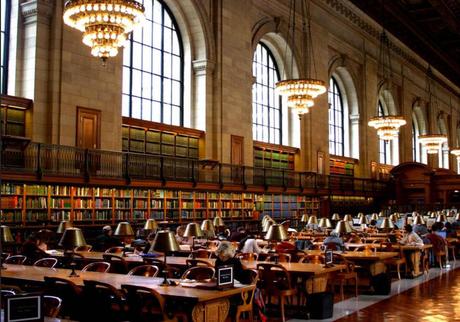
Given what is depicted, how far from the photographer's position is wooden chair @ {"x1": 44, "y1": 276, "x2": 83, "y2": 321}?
17.3ft

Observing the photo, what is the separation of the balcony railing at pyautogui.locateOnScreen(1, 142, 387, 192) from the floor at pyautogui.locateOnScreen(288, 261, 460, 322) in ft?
23.2

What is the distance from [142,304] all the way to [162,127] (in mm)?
12816

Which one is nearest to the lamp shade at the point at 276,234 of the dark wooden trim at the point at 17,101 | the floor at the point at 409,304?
the floor at the point at 409,304

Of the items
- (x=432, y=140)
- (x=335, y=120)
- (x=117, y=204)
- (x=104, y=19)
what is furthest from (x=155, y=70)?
(x=432, y=140)

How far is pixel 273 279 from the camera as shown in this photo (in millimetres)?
7066

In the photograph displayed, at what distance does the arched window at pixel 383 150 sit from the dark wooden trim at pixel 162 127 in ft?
58.9

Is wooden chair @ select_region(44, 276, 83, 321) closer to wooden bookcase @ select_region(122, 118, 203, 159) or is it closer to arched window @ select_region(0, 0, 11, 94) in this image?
arched window @ select_region(0, 0, 11, 94)

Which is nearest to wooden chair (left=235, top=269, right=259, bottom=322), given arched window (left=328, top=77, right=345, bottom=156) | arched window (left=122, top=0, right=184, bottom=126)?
arched window (left=122, top=0, right=184, bottom=126)

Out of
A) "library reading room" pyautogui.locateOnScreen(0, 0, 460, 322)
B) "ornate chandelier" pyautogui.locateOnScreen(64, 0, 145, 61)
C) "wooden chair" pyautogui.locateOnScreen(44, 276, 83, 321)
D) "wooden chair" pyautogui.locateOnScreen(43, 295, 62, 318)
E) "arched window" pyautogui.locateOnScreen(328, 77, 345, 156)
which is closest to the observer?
"wooden chair" pyautogui.locateOnScreen(43, 295, 62, 318)

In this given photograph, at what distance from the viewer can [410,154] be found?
36812 mm

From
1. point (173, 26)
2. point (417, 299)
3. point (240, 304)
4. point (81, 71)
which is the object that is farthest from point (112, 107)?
point (240, 304)

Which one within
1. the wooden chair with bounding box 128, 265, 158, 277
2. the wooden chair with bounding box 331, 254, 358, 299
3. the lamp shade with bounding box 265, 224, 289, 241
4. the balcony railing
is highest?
the balcony railing

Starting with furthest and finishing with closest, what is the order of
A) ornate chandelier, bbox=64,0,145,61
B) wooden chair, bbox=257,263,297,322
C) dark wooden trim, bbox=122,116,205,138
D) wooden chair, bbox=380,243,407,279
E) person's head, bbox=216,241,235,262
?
dark wooden trim, bbox=122,116,205,138 → wooden chair, bbox=380,243,407,279 → ornate chandelier, bbox=64,0,145,61 → wooden chair, bbox=257,263,297,322 → person's head, bbox=216,241,235,262

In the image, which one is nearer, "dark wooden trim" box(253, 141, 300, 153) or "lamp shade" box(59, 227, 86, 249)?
"lamp shade" box(59, 227, 86, 249)
